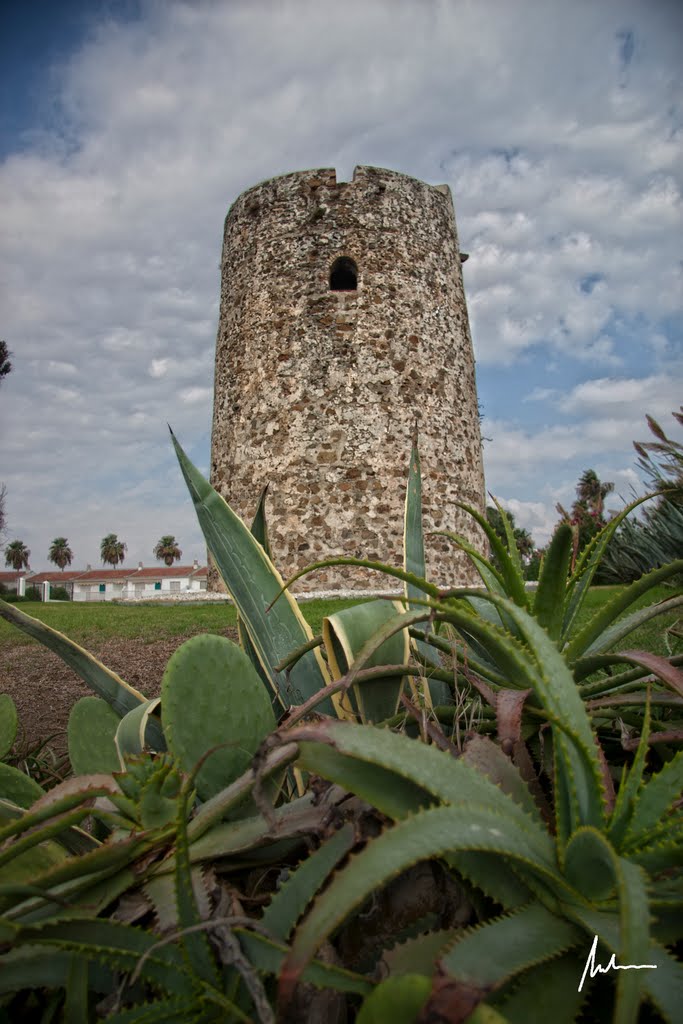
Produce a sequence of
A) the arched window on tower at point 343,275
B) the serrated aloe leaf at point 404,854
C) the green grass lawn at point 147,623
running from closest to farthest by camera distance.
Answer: the serrated aloe leaf at point 404,854
the green grass lawn at point 147,623
the arched window on tower at point 343,275

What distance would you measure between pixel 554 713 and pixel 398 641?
0.30 meters

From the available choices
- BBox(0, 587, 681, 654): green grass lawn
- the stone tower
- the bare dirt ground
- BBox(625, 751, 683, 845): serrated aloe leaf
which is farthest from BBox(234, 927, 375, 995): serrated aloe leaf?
the stone tower

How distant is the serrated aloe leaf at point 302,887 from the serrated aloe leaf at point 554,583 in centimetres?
44

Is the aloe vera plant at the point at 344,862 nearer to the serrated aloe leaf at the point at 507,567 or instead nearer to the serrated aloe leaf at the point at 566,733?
the serrated aloe leaf at the point at 566,733

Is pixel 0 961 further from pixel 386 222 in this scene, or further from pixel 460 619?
pixel 386 222

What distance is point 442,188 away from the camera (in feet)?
30.2

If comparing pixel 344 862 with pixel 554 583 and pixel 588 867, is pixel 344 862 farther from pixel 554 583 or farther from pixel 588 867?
pixel 554 583

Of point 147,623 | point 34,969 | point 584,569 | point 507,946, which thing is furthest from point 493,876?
point 147,623

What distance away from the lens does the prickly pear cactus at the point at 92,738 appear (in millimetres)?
744

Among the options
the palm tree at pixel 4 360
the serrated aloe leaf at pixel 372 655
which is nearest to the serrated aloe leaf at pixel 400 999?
the serrated aloe leaf at pixel 372 655

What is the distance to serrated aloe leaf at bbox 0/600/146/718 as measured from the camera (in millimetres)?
782

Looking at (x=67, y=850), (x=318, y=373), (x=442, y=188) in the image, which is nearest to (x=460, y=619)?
(x=67, y=850)

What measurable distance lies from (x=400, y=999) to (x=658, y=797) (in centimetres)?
26

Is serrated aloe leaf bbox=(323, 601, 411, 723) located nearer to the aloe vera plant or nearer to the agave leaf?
the aloe vera plant
